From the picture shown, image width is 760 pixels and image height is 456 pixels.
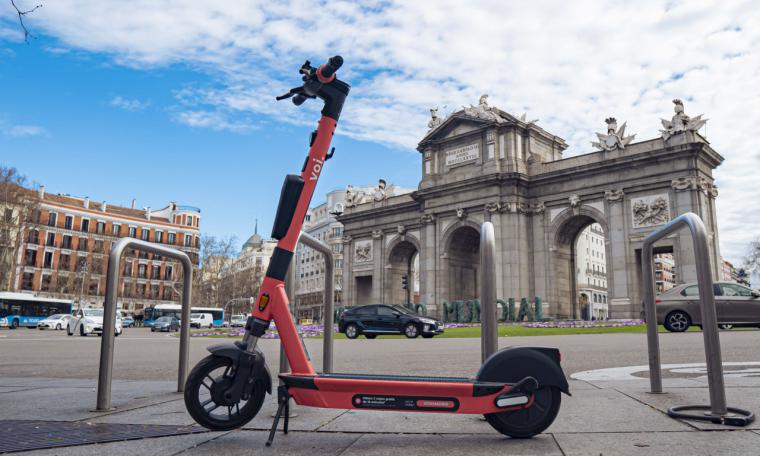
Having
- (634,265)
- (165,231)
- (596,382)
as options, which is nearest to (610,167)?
(634,265)

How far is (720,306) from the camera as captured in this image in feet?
58.0

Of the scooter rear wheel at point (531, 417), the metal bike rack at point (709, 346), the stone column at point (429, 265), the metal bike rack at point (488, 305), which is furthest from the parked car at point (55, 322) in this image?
the metal bike rack at point (709, 346)

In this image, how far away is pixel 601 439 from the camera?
331cm

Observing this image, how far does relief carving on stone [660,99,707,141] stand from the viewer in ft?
107

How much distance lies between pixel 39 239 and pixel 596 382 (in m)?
76.3

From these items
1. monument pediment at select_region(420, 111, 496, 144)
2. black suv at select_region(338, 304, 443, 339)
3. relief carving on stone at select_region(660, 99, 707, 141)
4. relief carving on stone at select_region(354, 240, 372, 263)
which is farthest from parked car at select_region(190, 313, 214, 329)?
relief carving on stone at select_region(660, 99, 707, 141)

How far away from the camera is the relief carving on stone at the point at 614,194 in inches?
1388

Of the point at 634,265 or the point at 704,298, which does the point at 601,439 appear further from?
the point at 634,265

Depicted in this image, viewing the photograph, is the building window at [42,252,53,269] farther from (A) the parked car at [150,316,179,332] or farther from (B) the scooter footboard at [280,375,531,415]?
(B) the scooter footboard at [280,375,531,415]

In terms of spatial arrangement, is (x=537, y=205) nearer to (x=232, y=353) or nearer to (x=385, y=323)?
(x=385, y=323)

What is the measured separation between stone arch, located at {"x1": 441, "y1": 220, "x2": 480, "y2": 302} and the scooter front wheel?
37.6 m

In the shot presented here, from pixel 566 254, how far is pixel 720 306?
72.1 ft

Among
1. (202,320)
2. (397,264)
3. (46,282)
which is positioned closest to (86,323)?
(397,264)

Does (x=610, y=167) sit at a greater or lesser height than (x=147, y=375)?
greater
